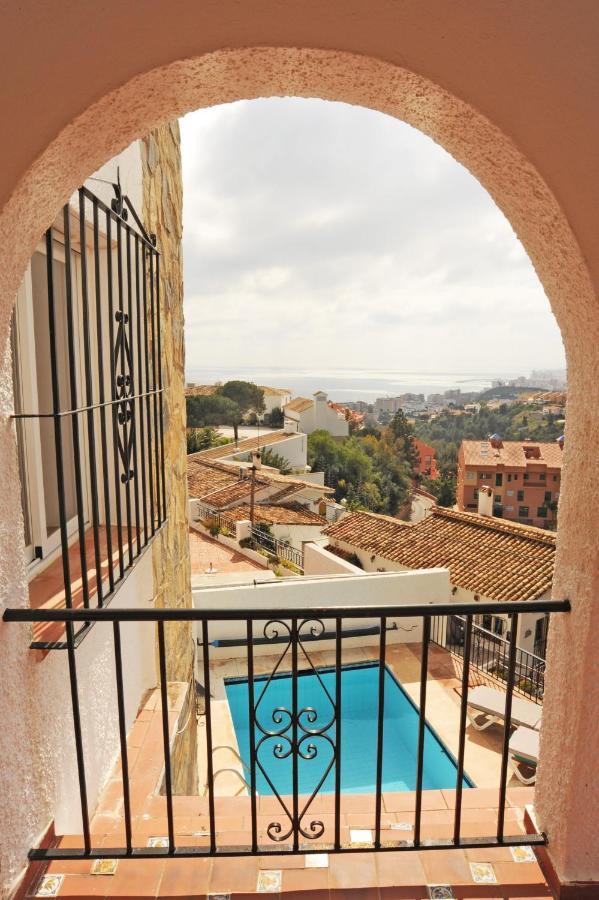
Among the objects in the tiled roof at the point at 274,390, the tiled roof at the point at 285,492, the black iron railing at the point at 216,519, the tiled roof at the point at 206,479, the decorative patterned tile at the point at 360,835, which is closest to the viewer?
the decorative patterned tile at the point at 360,835

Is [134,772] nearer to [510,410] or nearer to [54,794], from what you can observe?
[54,794]

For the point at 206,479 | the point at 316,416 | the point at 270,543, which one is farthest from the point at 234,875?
the point at 316,416

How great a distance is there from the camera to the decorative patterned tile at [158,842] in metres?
1.74

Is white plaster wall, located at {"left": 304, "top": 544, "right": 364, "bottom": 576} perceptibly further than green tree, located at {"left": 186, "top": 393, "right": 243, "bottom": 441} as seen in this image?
No

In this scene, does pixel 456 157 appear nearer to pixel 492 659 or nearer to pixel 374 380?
pixel 492 659

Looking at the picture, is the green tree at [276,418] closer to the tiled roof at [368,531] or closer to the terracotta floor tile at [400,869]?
the tiled roof at [368,531]

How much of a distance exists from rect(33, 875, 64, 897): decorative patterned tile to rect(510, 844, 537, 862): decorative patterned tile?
1337mm

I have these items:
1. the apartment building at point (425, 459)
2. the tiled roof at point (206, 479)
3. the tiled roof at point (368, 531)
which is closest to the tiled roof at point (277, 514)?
the tiled roof at point (206, 479)

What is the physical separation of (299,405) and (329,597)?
33464mm

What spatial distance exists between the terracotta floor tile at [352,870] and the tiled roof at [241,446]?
78.5ft

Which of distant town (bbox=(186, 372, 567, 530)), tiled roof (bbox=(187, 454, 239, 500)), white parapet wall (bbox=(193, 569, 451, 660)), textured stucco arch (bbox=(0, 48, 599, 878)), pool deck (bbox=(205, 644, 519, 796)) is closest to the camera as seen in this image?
textured stucco arch (bbox=(0, 48, 599, 878))

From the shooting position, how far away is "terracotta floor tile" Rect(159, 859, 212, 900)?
1.53 m

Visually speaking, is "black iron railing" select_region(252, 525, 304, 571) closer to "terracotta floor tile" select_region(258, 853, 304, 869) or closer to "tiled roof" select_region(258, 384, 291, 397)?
"terracotta floor tile" select_region(258, 853, 304, 869)

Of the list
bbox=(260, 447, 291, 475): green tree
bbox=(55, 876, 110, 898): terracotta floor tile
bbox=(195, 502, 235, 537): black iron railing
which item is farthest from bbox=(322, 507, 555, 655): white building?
bbox=(260, 447, 291, 475): green tree
